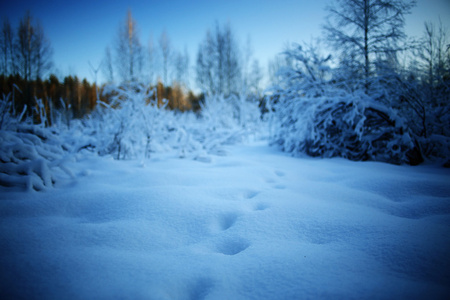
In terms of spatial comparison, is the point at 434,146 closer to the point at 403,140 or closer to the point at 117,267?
the point at 403,140

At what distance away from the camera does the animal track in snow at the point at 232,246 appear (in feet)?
3.30

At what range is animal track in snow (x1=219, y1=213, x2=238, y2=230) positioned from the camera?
125cm

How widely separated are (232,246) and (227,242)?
39mm

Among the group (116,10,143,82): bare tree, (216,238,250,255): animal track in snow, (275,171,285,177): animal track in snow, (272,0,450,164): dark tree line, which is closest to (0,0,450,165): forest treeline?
(272,0,450,164): dark tree line

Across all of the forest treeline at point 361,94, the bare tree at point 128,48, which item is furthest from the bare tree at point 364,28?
the bare tree at point 128,48

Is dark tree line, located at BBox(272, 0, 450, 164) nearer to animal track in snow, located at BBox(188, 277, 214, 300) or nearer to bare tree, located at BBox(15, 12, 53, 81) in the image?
animal track in snow, located at BBox(188, 277, 214, 300)

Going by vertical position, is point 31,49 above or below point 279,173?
above

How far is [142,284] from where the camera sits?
73 centimetres

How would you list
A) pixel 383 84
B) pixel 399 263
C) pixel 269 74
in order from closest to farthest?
pixel 399 263
pixel 383 84
pixel 269 74

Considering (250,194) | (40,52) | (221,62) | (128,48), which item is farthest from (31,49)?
(250,194)

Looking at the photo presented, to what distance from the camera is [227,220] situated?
1.30 m

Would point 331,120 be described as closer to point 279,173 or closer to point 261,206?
point 279,173

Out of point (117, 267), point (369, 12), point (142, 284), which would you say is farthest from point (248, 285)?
point (369, 12)

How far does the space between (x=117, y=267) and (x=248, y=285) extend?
56cm
